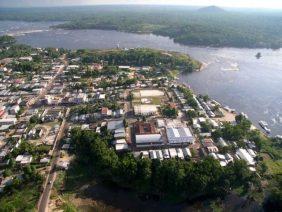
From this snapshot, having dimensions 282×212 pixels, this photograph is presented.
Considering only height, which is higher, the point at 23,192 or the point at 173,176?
the point at 173,176

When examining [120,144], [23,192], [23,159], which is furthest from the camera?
A: [120,144]

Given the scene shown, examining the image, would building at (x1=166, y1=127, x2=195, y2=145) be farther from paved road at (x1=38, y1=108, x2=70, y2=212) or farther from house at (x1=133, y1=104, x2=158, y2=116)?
paved road at (x1=38, y1=108, x2=70, y2=212)

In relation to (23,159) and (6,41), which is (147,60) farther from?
(6,41)

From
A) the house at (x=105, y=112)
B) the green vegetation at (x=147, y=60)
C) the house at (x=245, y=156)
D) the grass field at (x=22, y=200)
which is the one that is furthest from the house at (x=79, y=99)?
the house at (x=245, y=156)

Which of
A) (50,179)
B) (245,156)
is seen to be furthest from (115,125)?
(245,156)

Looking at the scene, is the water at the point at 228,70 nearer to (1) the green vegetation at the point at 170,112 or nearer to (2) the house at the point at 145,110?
(1) the green vegetation at the point at 170,112
